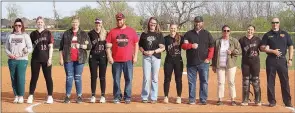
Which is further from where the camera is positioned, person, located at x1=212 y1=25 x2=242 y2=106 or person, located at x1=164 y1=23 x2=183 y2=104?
person, located at x1=164 y1=23 x2=183 y2=104

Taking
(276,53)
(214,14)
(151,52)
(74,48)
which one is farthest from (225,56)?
(214,14)

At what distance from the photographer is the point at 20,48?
327 inches

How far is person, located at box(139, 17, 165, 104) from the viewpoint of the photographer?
8.49 metres

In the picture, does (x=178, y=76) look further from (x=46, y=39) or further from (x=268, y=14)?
(x=268, y=14)

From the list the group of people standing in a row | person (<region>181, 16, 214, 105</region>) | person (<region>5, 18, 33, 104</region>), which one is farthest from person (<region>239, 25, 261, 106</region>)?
person (<region>5, 18, 33, 104</region>)

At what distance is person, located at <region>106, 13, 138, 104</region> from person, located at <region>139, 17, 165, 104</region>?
215 mm

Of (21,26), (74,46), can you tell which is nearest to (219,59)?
(74,46)

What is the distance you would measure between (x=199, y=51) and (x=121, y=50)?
4.99 feet

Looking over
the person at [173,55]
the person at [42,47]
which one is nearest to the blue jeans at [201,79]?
the person at [173,55]

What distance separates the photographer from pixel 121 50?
8352 millimetres

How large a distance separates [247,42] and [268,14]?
49892mm

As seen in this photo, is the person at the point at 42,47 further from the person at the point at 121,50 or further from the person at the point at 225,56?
the person at the point at 225,56

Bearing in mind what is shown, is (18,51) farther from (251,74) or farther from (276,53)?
(276,53)

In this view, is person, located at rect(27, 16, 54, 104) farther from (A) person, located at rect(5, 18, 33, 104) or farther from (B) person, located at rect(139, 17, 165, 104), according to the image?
(B) person, located at rect(139, 17, 165, 104)
